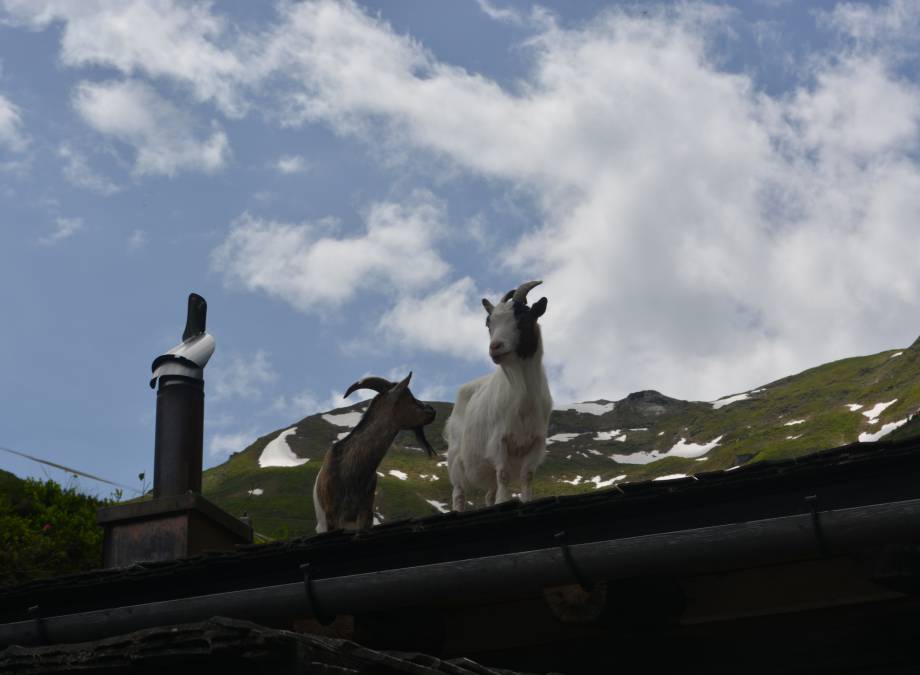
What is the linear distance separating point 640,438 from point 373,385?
104 m

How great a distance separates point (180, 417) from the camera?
44.0 ft

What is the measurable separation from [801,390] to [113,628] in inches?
4518

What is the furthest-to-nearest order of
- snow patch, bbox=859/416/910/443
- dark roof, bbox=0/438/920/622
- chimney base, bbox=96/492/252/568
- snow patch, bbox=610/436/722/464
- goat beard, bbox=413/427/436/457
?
snow patch, bbox=610/436/722/464
snow patch, bbox=859/416/910/443
goat beard, bbox=413/427/436/457
chimney base, bbox=96/492/252/568
dark roof, bbox=0/438/920/622

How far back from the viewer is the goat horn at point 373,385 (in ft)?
47.0

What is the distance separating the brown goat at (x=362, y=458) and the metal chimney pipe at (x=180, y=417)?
4.41 ft

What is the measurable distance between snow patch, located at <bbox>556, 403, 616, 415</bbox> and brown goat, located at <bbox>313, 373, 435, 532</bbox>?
122m

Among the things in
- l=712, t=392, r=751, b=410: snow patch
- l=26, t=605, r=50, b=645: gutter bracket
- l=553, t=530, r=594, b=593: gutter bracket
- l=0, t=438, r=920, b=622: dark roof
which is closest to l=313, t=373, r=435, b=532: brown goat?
l=0, t=438, r=920, b=622: dark roof

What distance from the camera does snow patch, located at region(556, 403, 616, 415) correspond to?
137 meters

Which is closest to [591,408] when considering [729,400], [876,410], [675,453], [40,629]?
[729,400]

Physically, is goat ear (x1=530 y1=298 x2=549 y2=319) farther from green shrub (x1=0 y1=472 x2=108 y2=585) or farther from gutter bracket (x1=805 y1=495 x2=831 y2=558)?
green shrub (x1=0 y1=472 x2=108 y2=585)

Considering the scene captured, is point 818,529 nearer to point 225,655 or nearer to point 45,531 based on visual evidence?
point 225,655

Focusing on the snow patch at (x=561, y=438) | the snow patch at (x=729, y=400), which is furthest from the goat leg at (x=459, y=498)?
the snow patch at (x=729, y=400)

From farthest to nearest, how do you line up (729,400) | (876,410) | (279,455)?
(729,400) → (279,455) → (876,410)

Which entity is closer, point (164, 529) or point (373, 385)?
point (164, 529)
